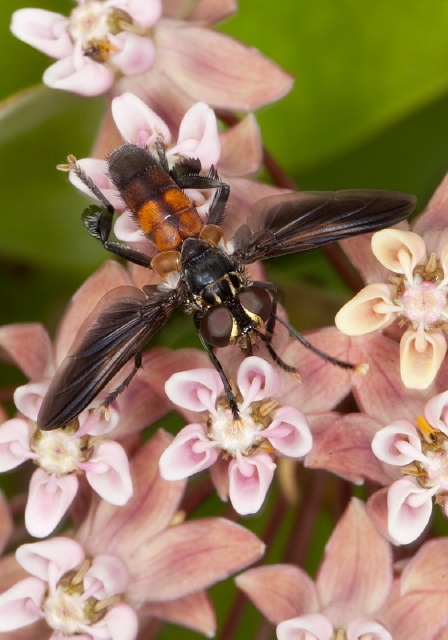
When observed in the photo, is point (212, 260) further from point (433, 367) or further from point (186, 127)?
point (433, 367)

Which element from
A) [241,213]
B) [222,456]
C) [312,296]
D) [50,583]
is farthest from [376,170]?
[50,583]

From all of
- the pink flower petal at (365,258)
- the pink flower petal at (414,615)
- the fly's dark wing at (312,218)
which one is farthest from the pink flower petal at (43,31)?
the pink flower petal at (414,615)

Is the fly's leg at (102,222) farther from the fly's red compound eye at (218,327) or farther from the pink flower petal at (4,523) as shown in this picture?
the pink flower petal at (4,523)

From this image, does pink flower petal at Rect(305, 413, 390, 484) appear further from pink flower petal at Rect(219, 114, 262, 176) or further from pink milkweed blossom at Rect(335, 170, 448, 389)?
pink flower petal at Rect(219, 114, 262, 176)

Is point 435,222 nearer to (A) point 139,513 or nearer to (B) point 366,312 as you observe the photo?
(B) point 366,312

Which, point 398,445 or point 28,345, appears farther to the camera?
point 28,345

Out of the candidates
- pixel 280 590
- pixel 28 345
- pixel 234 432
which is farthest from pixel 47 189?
pixel 280 590

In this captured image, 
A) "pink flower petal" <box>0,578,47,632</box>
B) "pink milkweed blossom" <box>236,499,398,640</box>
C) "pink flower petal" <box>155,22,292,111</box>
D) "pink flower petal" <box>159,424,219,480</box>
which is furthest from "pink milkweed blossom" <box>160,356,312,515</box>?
"pink flower petal" <box>155,22,292,111</box>
